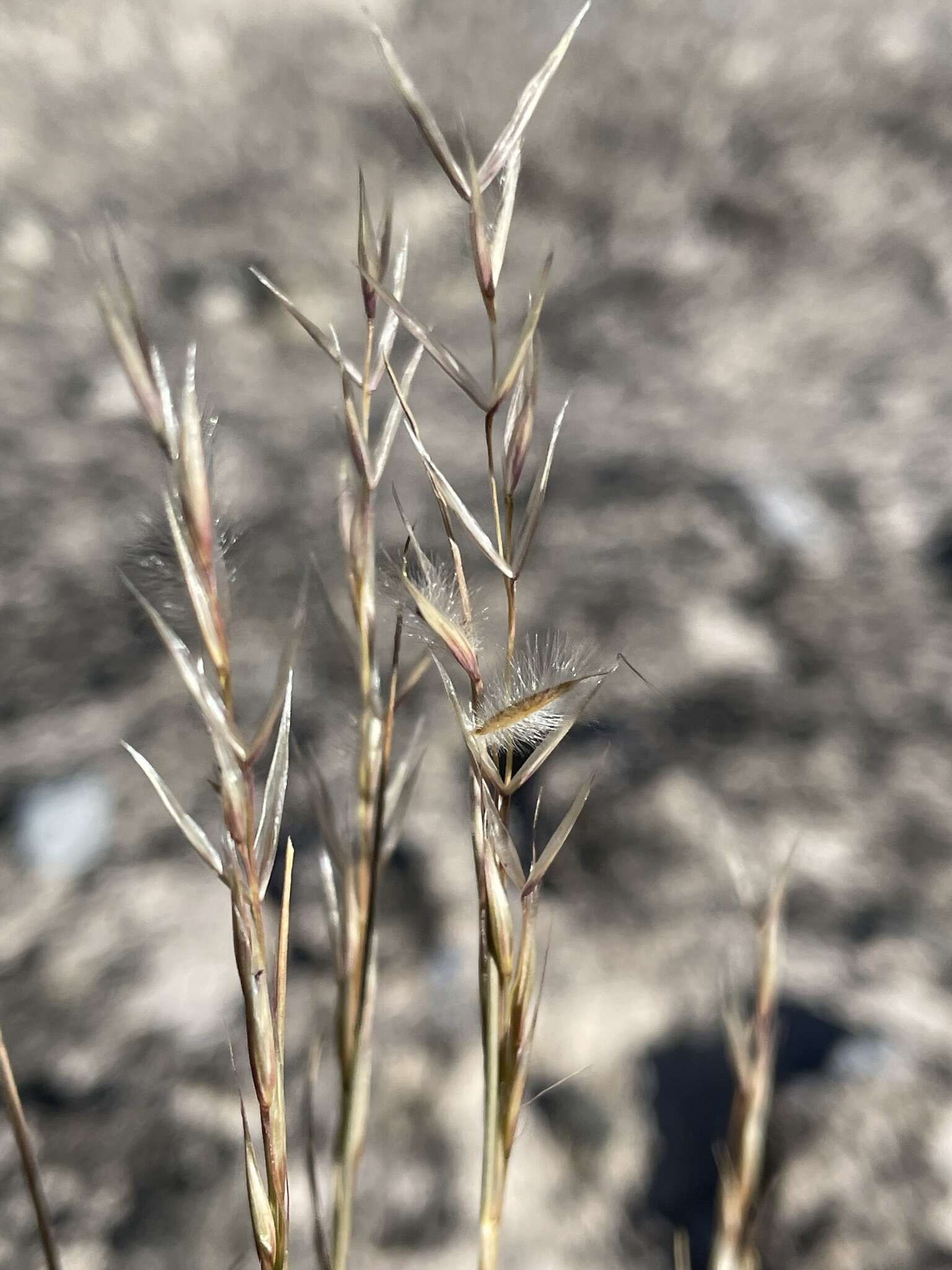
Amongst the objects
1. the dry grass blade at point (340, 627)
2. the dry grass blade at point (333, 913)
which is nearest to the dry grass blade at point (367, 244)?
the dry grass blade at point (340, 627)

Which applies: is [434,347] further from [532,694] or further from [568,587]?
[568,587]

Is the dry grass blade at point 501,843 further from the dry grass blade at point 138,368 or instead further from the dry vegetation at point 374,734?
the dry grass blade at point 138,368

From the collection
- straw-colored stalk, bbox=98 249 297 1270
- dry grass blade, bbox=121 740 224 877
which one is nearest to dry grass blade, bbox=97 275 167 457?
straw-colored stalk, bbox=98 249 297 1270

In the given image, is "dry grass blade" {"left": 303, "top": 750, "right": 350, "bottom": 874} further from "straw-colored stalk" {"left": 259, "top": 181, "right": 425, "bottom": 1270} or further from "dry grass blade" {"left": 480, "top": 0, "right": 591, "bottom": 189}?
"dry grass blade" {"left": 480, "top": 0, "right": 591, "bottom": 189}

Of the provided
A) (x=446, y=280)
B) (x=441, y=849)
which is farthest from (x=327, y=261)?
(x=441, y=849)

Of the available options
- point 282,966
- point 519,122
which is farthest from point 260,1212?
point 519,122

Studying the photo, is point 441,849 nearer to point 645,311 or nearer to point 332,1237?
point 332,1237

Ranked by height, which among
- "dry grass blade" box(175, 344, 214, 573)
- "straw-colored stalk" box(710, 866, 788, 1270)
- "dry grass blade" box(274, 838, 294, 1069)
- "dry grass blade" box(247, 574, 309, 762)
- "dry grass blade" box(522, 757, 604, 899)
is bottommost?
"straw-colored stalk" box(710, 866, 788, 1270)

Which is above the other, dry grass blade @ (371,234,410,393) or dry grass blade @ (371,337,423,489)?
dry grass blade @ (371,234,410,393)
